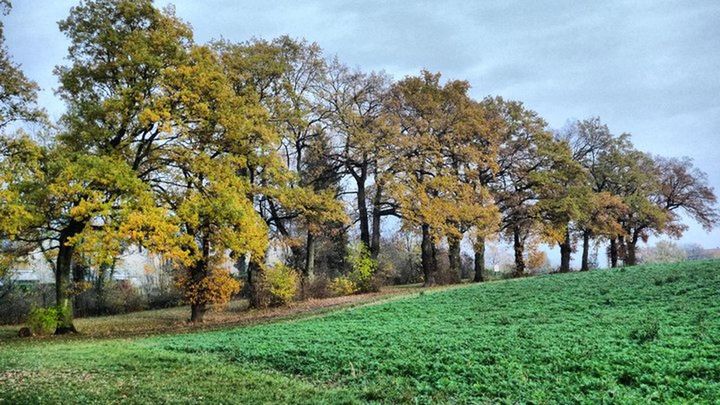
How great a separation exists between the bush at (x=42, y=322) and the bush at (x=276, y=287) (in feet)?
33.4

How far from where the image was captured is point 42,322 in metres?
21.0

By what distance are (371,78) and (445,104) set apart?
569 cm

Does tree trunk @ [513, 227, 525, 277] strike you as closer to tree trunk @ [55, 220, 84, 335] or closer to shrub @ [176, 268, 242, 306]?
shrub @ [176, 268, 242, 306]

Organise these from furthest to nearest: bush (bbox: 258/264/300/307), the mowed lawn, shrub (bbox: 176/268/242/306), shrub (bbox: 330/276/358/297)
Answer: shrub (bbox: 330/276/358/297) → bush (bbox: 258/264/300/307) → shrub (bbox: 176/268/242/306) → the mowed lawn

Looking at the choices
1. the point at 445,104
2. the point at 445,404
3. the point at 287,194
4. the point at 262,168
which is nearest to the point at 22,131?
the point at 262,168

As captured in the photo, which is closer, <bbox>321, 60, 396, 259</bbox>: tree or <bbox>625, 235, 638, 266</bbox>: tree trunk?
<bbox>321, 60, 396, 259</bbox>: tree

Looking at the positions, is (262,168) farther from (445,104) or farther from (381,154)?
(445,104)

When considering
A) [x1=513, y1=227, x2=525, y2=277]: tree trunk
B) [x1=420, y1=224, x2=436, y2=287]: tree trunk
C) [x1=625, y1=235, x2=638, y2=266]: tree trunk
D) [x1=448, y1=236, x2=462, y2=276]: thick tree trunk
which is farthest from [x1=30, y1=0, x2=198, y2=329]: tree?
[x1=625, y1=235, x2=638, y2=266]: tree trunk

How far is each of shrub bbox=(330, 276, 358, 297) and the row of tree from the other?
1772mm

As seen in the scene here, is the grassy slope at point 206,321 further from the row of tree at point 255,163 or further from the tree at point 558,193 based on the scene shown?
the tree at point 558,193

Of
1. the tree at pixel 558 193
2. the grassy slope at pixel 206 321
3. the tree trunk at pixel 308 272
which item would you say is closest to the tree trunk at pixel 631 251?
the tree at pixel 558 193

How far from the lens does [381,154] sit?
31594mm

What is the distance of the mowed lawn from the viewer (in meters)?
7.40

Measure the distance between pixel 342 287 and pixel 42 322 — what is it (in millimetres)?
15858
